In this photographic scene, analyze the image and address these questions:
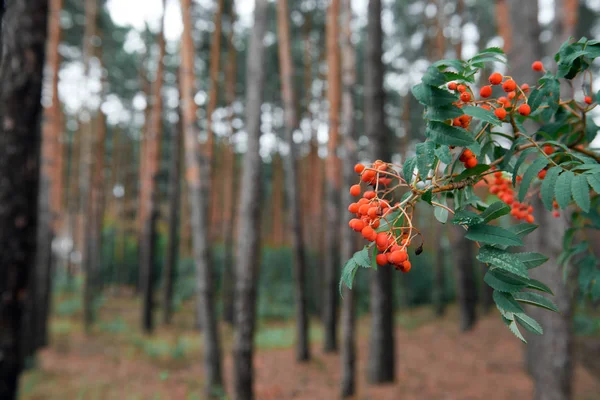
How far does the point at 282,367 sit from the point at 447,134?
703cm

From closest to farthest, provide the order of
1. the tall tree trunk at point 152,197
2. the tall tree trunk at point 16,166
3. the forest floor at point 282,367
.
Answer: the tall tree trunk at point 16,166 → the forest floor at point 282,367 → the tall tree trunk at point 152,197

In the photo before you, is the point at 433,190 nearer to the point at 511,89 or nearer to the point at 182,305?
the point at 511,89

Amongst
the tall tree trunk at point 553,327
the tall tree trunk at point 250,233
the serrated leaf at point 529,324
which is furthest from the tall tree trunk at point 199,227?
the serrated leaf at point 529,324

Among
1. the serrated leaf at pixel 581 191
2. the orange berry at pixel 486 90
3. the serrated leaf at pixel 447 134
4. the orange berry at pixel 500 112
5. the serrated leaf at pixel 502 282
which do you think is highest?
the orange berry at pixel 486 90

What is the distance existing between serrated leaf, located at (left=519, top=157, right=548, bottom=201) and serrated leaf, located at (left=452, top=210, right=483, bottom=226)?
0.15m

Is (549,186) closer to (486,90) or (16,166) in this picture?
(486,90)

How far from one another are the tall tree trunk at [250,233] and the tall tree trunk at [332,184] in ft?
9.53

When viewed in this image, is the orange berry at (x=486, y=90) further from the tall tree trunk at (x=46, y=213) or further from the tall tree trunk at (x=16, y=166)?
the tall tree trunk at (x=46, y=213)

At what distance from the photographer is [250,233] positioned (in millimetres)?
4812

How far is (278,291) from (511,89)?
15.1 m

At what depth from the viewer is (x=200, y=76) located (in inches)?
582

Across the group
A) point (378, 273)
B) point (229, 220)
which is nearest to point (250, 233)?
point (378, 273)

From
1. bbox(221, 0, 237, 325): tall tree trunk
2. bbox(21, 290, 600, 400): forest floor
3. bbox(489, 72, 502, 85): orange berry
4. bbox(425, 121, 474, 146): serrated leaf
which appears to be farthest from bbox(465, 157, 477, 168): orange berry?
bbox(221, 0, 237, 325): tall tree trunk

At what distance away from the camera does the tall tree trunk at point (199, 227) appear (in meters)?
5.68
